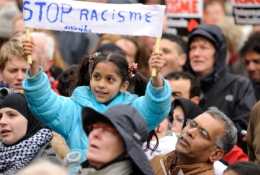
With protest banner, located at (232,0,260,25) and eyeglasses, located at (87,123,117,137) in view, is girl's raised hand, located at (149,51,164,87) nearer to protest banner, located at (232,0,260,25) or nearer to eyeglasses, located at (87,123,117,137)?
eyeglasses, located at (87,123,117,137)

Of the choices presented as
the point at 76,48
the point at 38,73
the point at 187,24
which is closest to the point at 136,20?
the point at 38,73

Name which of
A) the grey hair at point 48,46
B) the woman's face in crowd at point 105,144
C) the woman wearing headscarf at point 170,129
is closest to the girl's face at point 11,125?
the woman wearing headscarf at point 170,129

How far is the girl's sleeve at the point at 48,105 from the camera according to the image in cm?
657

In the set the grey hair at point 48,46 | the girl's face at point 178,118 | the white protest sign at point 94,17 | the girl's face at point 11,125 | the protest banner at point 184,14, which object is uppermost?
the white protest sign at point 94,17

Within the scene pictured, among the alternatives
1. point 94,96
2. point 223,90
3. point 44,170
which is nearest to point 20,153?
point 94,96

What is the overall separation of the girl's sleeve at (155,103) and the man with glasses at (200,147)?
0.36 m

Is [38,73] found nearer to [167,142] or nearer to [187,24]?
[167,142]

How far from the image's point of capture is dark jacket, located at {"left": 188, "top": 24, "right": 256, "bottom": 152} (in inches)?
382

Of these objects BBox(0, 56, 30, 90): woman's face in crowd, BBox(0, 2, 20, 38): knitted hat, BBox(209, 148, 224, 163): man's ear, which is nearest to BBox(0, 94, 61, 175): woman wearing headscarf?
BBox(0, 56, 30, 90): woman's face in crowd

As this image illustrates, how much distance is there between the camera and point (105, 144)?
5273 mm

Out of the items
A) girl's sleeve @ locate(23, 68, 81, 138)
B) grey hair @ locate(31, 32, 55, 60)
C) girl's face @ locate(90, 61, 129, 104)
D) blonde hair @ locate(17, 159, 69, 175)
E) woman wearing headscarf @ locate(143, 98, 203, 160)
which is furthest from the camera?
grey hair @ locate(31, 32, 55, 60)

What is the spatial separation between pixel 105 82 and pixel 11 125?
90 cm

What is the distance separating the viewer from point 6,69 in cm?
845

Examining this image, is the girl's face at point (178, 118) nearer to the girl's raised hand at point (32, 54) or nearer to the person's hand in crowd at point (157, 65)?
the person's hand in crowd at point (157, 65)
